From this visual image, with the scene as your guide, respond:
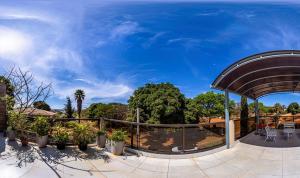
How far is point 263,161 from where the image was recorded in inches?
330

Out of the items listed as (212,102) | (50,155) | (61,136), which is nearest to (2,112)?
(61,136)

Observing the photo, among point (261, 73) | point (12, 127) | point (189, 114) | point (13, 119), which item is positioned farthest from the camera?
point (189, 114)

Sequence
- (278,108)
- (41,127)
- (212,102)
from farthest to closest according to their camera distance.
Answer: (278,108)
(212,102)
(41,127)

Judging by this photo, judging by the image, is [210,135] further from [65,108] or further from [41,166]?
[65,108]

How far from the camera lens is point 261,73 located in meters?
10.9

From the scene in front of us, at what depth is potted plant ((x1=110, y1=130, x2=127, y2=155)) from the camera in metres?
9.07

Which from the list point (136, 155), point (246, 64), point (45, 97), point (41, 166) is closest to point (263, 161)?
point (246, 64)

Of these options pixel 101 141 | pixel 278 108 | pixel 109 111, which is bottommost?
pixel 101 141

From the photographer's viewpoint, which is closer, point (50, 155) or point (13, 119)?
point (50, 155)

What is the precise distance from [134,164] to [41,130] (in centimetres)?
348

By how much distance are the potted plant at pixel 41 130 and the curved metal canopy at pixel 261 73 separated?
635 centimetres

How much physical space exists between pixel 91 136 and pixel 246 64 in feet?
19.9

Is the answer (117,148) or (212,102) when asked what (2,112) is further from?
(212,102)

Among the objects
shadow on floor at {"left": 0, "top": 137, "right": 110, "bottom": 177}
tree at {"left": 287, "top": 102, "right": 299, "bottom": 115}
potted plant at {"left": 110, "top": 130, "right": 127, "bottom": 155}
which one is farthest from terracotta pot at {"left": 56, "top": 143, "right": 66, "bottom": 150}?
tree at {"left": 287, "top": 102, "right": 299, "bottom": 115}
